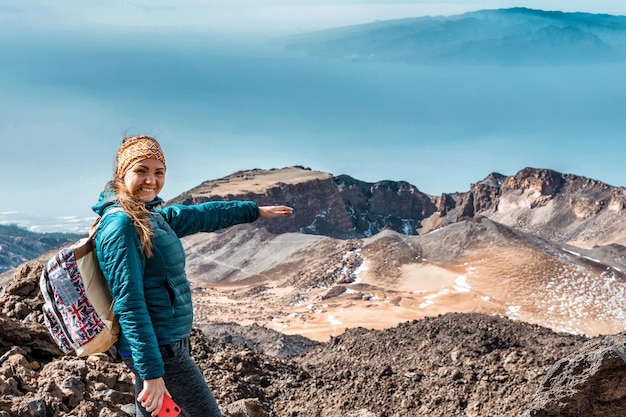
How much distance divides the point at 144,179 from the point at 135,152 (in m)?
0.16

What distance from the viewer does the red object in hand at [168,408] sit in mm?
4094

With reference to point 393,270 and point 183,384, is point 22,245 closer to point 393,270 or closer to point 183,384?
point 393,270

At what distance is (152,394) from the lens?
13.0 ft

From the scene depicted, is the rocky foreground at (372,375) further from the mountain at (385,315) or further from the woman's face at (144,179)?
the woman's face at (144,179)

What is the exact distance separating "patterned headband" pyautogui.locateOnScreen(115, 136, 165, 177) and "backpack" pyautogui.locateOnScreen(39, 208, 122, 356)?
33 centimetres

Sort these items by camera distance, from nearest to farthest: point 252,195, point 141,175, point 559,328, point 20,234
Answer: point 141,175, point 559,328, point 252,195, point 20,234

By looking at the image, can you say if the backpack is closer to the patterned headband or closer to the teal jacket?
the teal jacket

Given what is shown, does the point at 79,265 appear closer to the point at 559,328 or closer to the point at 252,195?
the point at 559,328

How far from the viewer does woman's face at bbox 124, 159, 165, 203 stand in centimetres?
426

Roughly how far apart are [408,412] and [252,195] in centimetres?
6437

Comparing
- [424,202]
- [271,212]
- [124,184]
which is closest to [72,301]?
[124,184]

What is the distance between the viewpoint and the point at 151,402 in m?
3.99

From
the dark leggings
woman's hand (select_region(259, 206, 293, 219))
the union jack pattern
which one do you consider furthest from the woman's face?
woman's hand (select_region(259, 206, 293, 219))

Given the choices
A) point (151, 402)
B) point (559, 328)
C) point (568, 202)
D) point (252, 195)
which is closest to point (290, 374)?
point (151, 402)
